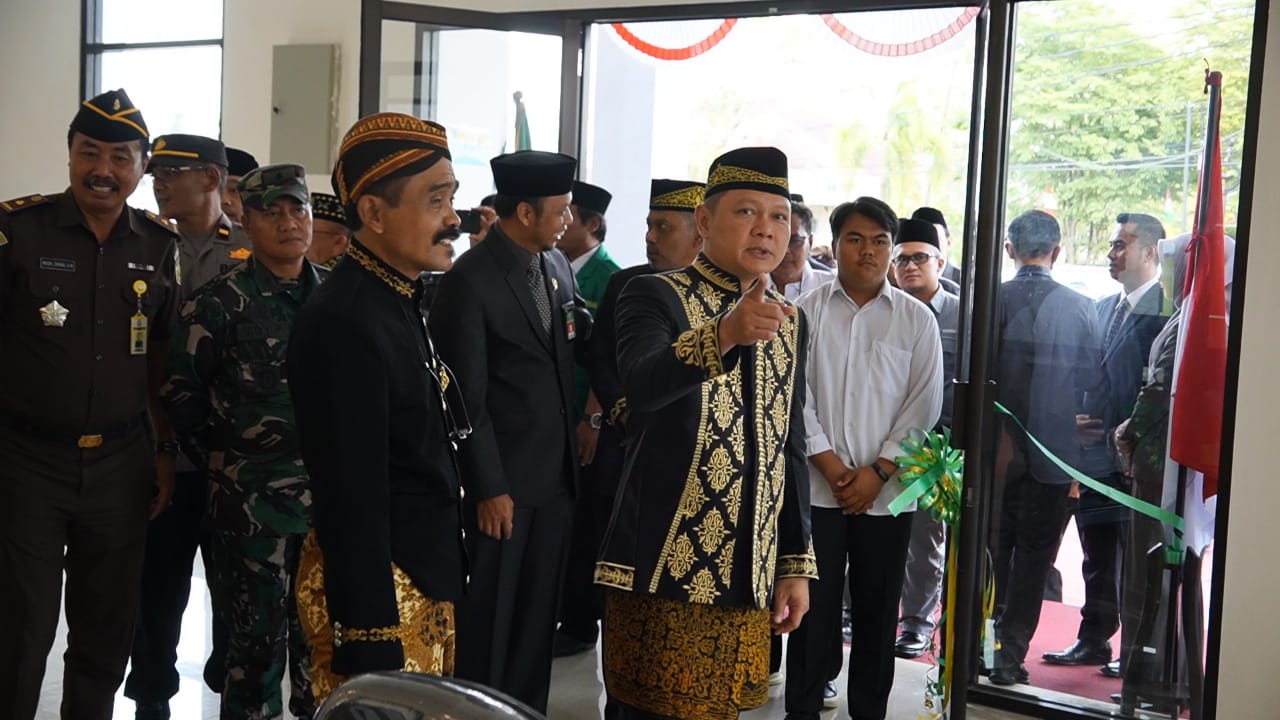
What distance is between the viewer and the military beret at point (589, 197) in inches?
179

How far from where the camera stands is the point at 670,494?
244cm

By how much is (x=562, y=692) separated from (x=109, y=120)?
2.18m

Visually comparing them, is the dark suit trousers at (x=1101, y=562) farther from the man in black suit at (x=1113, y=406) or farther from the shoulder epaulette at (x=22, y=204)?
the shoulder epaulette at (x=22, y=204)

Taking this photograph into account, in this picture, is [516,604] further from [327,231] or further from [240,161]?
[240,161]

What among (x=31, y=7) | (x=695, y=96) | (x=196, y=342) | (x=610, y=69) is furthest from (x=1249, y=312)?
(x=31, y=7)

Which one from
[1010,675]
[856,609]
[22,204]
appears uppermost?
[22,204]

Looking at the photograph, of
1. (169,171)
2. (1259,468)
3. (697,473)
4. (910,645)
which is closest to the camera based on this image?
(697,473)

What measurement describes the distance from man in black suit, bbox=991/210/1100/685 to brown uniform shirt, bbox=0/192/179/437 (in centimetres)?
266

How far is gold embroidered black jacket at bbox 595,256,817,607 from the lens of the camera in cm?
243


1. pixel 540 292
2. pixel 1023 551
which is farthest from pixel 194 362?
pixel 1023 551

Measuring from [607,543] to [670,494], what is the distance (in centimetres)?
18

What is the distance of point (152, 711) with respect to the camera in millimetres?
3301

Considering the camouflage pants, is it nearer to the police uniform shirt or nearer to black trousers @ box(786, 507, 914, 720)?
the police uniform shirt

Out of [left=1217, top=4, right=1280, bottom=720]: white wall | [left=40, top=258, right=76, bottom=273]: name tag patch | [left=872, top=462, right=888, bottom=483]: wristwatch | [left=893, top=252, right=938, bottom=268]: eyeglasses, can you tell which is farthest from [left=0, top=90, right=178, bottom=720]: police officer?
[left=1217, top=4, right=1280, bottom=720]: white wall
